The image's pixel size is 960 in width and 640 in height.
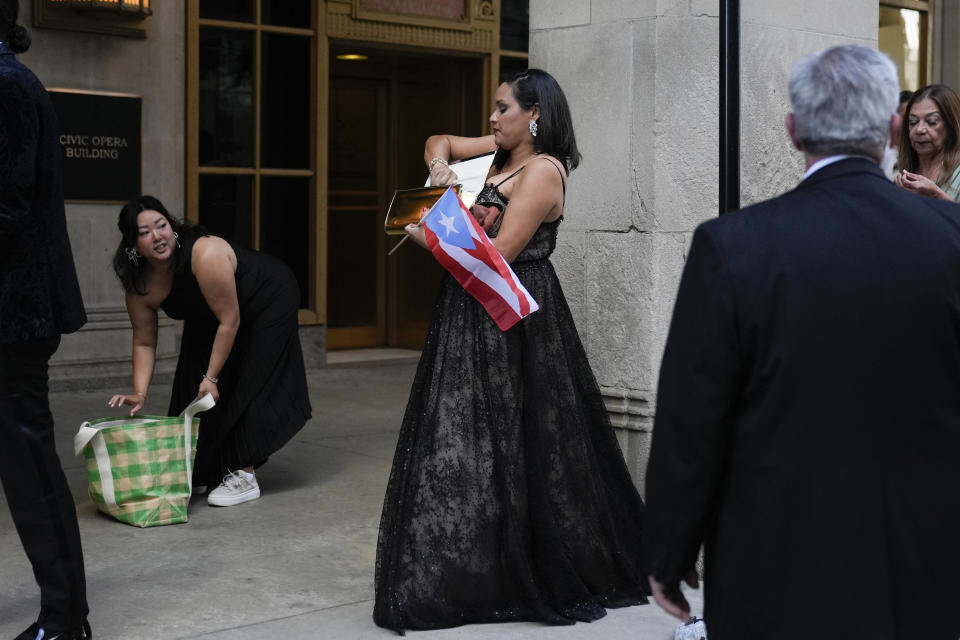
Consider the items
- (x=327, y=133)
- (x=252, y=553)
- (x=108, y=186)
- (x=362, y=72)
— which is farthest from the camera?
(x=362, y=72)

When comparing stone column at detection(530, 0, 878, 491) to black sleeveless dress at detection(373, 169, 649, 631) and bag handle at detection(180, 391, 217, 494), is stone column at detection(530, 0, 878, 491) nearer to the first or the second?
black sleeveless dress at detection(373, 169, 649, 631)

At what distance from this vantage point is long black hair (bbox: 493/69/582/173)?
4484mm

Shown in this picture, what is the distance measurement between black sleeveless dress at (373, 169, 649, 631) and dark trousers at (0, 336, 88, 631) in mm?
997

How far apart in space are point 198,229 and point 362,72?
18.6 ft

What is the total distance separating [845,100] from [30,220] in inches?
99.5

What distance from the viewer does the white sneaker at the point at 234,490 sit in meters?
6.04

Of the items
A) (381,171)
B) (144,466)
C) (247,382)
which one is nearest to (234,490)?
(247,382)

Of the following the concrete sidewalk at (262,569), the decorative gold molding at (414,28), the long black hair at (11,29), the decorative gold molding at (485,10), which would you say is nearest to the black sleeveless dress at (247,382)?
the concrete sidewalk at (262,569)

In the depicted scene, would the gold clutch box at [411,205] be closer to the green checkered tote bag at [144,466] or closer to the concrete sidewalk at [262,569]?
the concrete sidewalk at [262,569]

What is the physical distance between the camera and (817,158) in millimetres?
2246

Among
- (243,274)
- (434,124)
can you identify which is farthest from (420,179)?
(243,274)

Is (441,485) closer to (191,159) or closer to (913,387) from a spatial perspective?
(913,387)

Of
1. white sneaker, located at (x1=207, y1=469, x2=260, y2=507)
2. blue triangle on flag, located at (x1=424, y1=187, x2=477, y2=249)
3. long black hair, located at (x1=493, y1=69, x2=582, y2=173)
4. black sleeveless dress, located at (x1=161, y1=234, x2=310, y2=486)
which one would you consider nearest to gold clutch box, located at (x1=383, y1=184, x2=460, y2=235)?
blue triangle on flag, located at (x1=424, y1=187, x2=477, y2=249)

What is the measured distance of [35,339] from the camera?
12.7 ft
